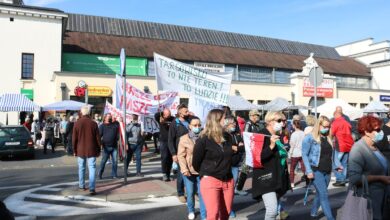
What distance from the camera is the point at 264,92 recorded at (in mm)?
34938

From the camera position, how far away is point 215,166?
197 inches

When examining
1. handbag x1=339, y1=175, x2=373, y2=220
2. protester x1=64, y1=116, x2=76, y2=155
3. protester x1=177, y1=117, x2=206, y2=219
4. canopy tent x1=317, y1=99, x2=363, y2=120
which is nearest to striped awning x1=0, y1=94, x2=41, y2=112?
protester x1=64, y1=116, x2=76, y2=155

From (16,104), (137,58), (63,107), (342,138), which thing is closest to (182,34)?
(137,58)

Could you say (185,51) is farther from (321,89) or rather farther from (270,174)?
(270,174)

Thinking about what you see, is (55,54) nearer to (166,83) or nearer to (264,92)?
(264,92)

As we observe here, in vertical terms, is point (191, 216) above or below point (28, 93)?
below

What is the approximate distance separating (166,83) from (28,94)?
70.0 ft

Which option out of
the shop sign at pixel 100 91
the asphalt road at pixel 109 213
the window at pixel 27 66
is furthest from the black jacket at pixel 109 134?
the window at pixel 27 66

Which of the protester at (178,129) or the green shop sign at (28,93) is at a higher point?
the green shop sign at (28,93)

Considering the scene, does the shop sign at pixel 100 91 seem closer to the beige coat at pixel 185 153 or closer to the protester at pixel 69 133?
the protester at pixel 69 133

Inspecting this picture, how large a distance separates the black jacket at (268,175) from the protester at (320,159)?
4.52ft

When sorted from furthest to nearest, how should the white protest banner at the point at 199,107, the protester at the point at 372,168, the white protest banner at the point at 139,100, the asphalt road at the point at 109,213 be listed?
the white protest banner at the point at 139,100 → the white protest banner at the point at 199,107 → the asphalt road at the point at 109,213 → the protester at the point at 372,168

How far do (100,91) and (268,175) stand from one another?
79.6 feet

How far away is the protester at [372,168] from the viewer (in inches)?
169
